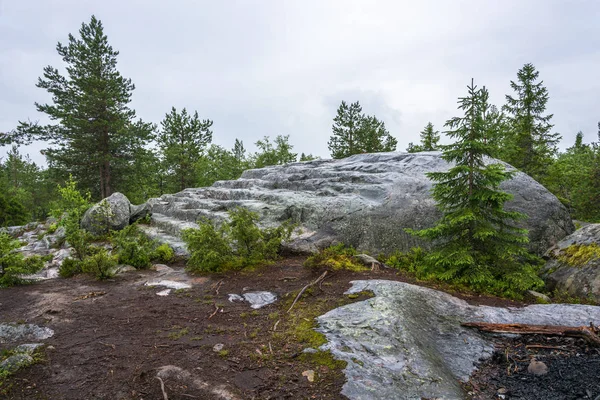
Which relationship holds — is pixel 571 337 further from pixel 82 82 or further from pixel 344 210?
pixel 82 82

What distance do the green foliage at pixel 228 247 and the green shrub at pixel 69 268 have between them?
151 inches

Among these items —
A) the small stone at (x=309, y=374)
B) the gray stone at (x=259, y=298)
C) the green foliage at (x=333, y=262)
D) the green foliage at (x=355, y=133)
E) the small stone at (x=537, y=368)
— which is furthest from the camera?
the green foliage at (x=355, y=133)

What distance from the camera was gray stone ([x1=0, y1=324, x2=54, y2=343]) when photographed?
5.07 metres

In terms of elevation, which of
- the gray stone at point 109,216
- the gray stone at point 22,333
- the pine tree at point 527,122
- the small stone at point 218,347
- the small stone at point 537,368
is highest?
the pine tree at point 527,122

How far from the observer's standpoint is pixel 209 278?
880 cm

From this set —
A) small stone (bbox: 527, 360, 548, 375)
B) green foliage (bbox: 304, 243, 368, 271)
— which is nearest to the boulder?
small stone (bbox: 527, 360, 548, 375)

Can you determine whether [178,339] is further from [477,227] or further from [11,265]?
[11,265]

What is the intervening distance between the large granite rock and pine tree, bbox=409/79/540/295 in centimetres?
129

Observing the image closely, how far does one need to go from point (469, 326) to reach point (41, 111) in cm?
3062

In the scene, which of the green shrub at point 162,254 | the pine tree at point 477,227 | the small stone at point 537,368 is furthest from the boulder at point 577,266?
the green shrub at point 162,254

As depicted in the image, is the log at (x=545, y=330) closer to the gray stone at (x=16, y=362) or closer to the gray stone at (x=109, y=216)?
the gray stone at (x=16, y=362)

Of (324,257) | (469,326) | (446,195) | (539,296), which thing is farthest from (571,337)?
(324,257)

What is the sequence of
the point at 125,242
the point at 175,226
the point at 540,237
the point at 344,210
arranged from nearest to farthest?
the point at 540,237 → the point at 125,242 → the point at 344,210 → the point at 175,226

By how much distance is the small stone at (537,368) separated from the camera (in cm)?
416
